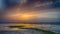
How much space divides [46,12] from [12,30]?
20.8 inches

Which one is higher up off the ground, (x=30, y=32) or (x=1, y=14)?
(x=1, y=14)

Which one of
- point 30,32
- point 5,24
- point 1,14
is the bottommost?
point 30,32

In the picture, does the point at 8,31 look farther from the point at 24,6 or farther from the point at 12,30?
the point at 24,6

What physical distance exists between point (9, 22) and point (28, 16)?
0.92 feet

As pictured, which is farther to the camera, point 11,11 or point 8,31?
point 11,11

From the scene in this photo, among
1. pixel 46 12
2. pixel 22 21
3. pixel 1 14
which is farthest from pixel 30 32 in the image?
pixel 1 14

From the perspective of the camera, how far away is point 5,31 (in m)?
2.06

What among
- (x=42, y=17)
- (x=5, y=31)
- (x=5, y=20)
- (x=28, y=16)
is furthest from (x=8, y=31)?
(x=42, y=17)

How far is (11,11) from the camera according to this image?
2182 millimetres

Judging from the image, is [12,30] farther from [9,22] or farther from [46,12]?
[46,12]

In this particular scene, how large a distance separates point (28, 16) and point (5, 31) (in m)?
0.38

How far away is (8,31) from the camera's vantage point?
2.05 meters

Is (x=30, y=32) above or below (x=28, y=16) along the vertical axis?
below

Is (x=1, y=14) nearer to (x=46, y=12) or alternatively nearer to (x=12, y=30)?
(x=12, y=30)
